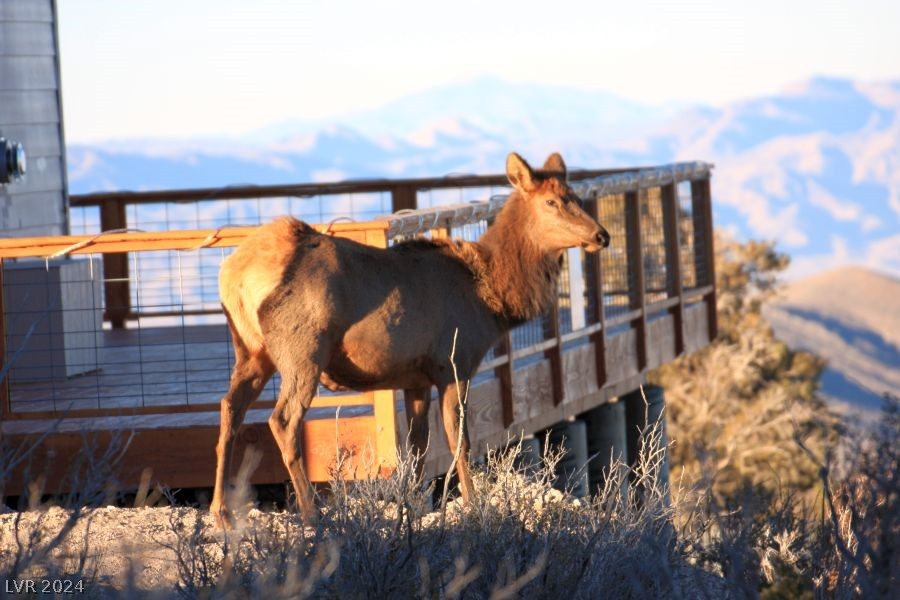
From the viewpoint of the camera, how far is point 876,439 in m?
4.40

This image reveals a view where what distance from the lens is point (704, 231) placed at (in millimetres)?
14133

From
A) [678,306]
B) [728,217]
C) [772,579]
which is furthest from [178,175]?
[772,579]

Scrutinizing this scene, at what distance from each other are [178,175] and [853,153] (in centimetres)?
8791

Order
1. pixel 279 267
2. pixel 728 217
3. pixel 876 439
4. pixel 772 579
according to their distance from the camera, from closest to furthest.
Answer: pixel 876 439
pixel 279 267
pixel 772 579
pixel 728 217

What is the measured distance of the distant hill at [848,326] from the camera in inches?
2513

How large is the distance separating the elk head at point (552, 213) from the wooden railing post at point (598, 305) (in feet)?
11.6

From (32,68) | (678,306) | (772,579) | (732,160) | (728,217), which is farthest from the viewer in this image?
(732,160)

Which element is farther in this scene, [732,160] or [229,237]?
[732,160]

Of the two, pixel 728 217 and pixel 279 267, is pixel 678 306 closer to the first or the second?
pixel 279 267

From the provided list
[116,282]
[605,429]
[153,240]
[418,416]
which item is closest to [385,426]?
[418,416]

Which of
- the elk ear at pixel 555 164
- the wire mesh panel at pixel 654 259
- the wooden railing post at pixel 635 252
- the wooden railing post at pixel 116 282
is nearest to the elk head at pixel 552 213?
the elk ear at pixel 555 164

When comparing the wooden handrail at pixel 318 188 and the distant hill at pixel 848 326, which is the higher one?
the wooden handrail at pixel 318 188

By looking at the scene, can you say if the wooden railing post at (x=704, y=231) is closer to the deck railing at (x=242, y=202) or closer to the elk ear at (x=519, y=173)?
the deck railing at (x=242, y=202)

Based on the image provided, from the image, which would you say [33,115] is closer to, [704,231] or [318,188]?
[318,188]
